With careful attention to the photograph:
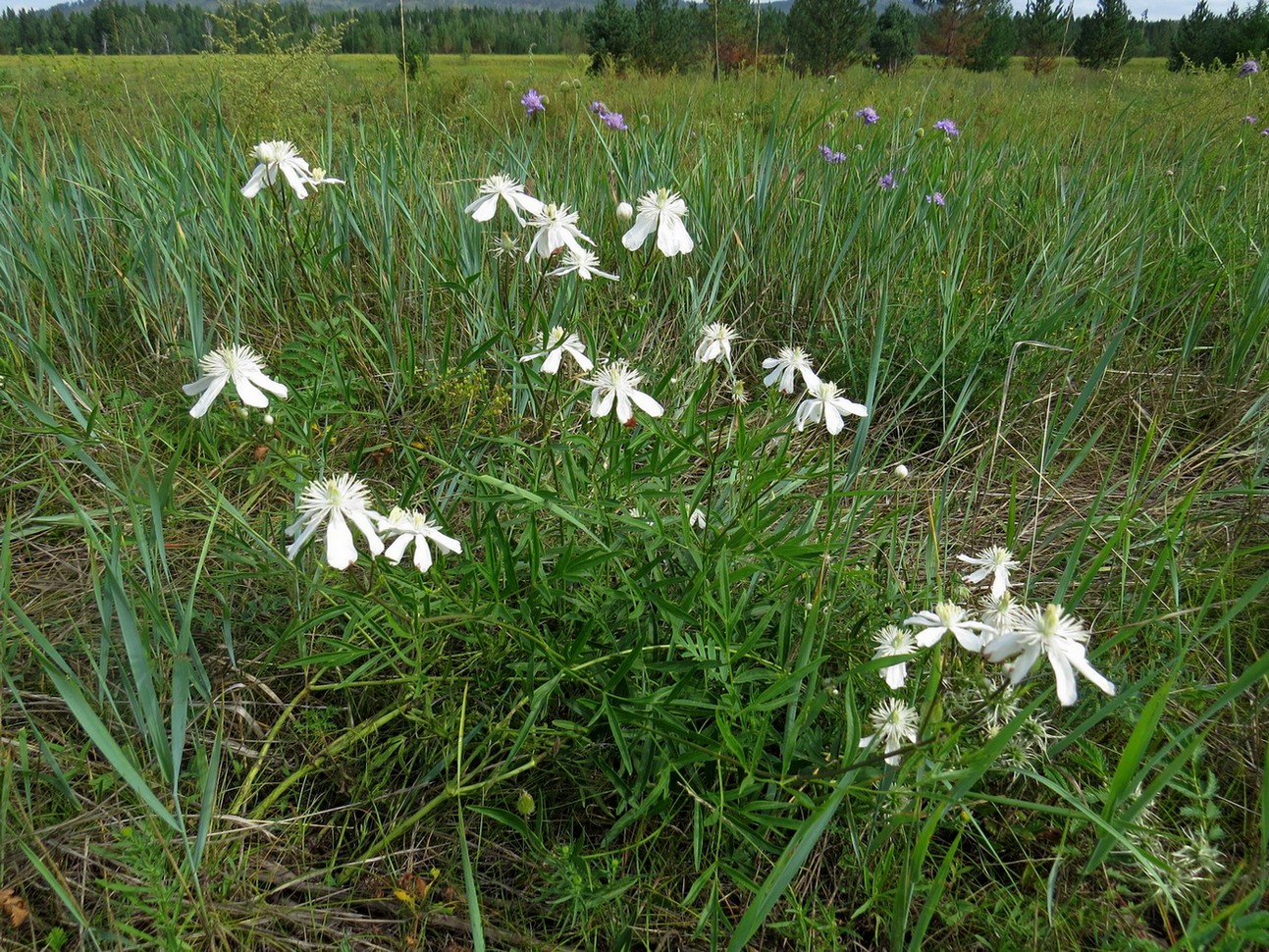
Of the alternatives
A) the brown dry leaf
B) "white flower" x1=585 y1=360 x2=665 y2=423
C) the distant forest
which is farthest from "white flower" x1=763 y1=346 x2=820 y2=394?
the distant forest

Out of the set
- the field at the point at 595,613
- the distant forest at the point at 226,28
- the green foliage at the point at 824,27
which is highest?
the green foliage at the point at 824,27

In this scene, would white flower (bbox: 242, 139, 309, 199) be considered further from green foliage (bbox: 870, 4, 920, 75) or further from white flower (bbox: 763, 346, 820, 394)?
green foliage (bbox: 870, 4, 920, 75)

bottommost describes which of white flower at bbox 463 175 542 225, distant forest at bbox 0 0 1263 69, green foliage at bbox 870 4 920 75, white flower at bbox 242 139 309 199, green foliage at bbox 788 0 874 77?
white flower at bbox 463 175 542 225

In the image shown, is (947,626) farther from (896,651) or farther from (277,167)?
(277,167)

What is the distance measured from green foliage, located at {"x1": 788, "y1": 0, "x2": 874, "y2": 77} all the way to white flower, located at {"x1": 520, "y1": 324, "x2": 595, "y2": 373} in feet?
42.1

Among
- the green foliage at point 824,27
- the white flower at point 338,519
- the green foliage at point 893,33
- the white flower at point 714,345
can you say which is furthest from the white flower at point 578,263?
the green foliage at point 893,33

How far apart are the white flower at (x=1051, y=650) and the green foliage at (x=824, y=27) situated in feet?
43.9

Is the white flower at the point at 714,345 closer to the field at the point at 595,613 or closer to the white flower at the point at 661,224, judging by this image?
the field at the point at 595,613

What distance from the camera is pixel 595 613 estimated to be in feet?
3.82

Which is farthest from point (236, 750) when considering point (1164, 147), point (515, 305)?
point (1164, 147)

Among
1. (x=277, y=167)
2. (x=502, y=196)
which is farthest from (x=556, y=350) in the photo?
(x=277, y=167)

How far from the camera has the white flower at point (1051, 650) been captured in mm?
791

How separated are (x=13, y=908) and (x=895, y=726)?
1.14 metres

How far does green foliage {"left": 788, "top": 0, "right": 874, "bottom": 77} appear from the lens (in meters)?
13.0
